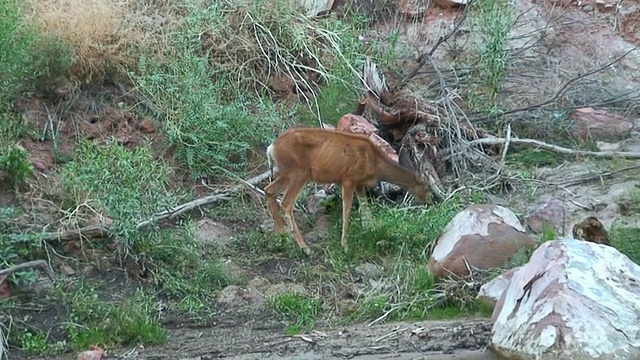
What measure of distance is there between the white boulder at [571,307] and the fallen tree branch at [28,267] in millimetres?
4401

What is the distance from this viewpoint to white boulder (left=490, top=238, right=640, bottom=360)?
7512 millimetres

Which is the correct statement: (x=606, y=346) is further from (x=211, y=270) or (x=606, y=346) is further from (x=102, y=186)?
(x=102, y=186)

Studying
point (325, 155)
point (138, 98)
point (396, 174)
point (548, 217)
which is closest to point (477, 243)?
point (548, 217)

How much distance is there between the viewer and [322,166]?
11383mm

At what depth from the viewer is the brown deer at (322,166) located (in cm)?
1135

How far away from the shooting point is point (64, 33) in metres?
13.4

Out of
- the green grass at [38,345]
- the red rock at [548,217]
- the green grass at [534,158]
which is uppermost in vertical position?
the green grass at [534,158]

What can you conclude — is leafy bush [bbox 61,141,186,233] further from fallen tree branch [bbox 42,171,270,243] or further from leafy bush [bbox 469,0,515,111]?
leafy bush [bbox 469,0,515,111]

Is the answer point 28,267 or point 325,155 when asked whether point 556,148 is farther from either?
point 28,267

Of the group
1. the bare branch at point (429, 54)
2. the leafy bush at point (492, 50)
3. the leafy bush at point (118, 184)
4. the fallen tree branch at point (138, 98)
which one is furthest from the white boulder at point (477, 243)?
the fallen tree branch at point (138, 98)

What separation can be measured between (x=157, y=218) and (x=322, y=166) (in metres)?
1.91

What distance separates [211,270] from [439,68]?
6.00 metres

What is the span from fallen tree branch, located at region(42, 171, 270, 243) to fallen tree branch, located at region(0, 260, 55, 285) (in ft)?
1.63

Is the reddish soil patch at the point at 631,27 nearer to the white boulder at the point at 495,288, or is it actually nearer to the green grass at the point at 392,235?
the green grass at the point at 392,235
